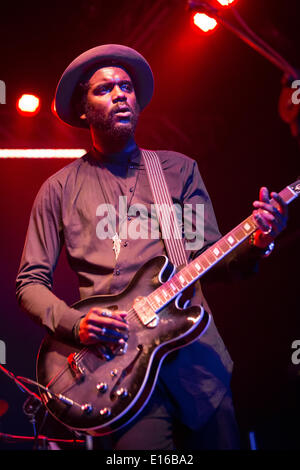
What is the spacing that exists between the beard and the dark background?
2.16m

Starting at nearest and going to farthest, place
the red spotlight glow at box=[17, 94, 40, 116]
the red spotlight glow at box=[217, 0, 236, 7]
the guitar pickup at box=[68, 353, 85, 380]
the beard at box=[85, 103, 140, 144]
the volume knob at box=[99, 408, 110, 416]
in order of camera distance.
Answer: the volume knob at box=[99, 408, 110, 416], the guitar pickup at box=[68, 353, 85, 380], the beard at box=[85, 103, 140, 144], the red spotlight glow at box=[217, 0, 236, 7], the red spotlight glow at box=[17, 94, 40, 116]

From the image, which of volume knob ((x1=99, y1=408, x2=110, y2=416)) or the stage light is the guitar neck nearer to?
volume knob ((x1=99, y1=408, x2=110, y2=416))

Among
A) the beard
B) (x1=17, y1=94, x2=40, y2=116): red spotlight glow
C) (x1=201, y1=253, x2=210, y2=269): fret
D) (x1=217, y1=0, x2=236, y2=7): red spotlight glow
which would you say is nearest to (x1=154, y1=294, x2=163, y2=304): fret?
(x1=201, y1=253, x2=210, y2=269): fret

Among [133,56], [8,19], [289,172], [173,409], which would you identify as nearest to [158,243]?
[173,409]

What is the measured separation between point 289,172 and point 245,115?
874 millimetres

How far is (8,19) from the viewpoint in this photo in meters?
4.59

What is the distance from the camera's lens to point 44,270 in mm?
2439

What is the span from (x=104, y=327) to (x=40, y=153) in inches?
149

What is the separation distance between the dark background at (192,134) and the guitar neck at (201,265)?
7.63ft

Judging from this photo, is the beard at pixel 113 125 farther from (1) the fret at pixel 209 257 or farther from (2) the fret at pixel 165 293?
(2) the fret at pixel 165 293

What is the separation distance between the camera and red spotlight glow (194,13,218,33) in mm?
4559

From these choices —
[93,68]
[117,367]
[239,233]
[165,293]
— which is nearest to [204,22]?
[93,68]
